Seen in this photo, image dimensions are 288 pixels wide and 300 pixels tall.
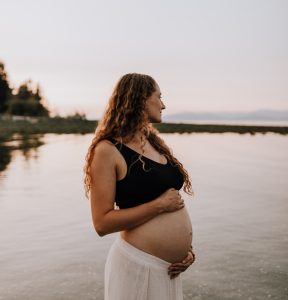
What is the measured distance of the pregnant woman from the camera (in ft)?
7.80

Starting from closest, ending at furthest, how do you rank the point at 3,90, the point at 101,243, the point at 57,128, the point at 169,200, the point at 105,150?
the point at 105,150
the point at 169,200
the point at 101,243
the point at 57,128
the point at 3,90

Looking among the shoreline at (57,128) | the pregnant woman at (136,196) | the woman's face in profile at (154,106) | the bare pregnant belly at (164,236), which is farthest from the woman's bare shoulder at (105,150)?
the shoreline at (57,128)

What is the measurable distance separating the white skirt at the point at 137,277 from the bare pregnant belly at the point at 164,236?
1.4 inches

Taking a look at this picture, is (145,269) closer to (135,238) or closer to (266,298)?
(135,238)

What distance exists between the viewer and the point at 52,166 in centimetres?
1705

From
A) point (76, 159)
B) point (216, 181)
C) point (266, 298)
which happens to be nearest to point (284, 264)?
point (266, 298)

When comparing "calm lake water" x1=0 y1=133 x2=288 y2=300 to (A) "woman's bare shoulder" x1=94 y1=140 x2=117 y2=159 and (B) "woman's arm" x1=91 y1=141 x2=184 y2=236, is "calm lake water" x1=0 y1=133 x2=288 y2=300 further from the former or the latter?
(A) "woman's bare shoulder" x1=94 y1=140 x2=117 y2=159

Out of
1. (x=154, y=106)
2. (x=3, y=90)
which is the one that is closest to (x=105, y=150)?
(x=154, y=106)

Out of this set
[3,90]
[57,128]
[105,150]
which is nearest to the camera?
[105,150]

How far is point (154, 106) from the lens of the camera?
8.45 ft

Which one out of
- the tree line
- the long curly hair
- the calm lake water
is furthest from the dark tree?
the long curly hair

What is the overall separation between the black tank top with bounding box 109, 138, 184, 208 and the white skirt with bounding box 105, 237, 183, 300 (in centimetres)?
25

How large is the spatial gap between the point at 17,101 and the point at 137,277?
3490 inches

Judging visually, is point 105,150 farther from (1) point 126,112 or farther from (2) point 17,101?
(2) point 17,101
